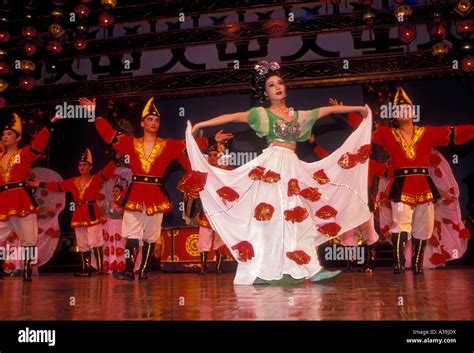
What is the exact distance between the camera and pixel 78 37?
30.7ft

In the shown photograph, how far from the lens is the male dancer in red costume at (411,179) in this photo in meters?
5.79

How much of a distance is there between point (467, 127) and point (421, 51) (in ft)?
9.90

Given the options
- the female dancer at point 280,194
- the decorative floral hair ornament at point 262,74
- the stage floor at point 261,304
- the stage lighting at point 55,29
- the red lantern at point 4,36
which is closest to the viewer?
the stage floor at point 261,304

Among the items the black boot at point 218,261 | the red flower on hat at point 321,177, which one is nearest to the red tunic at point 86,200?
the black boot at point 218,261

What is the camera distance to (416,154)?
5.93m

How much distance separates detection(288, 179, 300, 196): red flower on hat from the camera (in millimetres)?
5066

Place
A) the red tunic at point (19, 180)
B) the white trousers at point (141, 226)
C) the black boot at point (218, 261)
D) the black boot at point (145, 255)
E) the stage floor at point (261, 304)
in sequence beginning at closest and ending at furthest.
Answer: the stage floor at point (261, 304) → the white trousers at point (141, 226) → the black boot at point (145, 255) → the red tunic at point (19, 180) → the black boot at point (218, 261)

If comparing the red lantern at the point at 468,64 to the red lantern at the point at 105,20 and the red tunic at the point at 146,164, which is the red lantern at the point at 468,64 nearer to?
the red tunic at the point at 146,164

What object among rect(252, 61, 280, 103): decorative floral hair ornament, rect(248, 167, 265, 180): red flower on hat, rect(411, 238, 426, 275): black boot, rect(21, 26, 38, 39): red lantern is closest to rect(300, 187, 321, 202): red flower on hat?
rect(248, 167, 265, 180): red flower on hat

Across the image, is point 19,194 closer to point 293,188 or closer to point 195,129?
point 195,129

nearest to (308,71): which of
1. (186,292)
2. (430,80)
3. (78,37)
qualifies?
(430,80)

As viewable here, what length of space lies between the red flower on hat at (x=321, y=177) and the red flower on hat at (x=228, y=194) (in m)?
0.72

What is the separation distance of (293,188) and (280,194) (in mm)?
136
